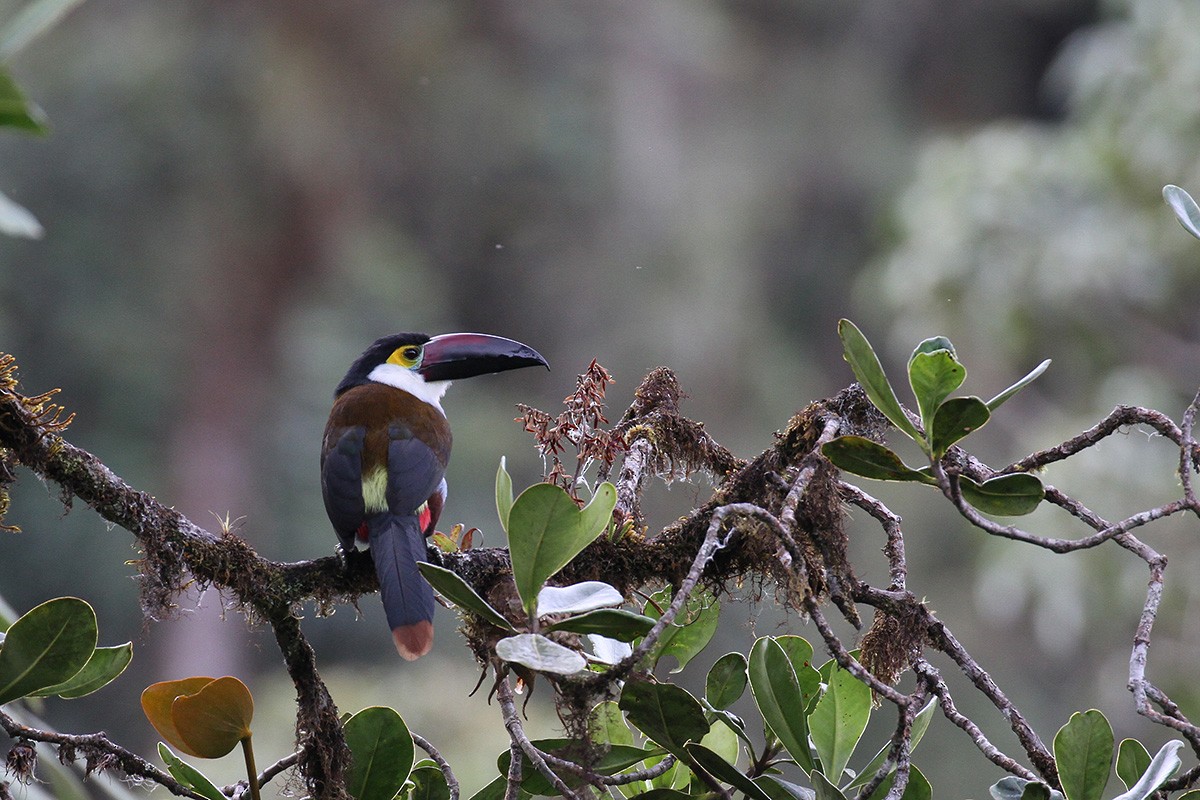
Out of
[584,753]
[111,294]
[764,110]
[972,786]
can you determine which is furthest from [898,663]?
[764,110]

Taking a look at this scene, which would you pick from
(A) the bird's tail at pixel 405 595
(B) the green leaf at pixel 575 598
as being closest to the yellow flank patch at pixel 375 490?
(A) the bird's tail at pixel 405 595

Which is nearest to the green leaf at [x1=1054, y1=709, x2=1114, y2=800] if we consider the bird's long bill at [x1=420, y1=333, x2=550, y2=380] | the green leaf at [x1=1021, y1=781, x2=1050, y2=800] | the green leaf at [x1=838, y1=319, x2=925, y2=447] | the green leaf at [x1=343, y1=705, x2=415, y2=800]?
the green leaf at [x1=1021, y1=781, x2=1050, y2=800]

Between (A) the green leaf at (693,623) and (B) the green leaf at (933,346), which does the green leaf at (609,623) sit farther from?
(B) the green leaf at (933,346)

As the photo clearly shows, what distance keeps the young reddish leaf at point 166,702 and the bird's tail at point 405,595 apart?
1.65 feet

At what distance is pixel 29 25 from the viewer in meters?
1.26

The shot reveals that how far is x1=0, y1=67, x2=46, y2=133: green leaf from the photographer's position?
3.82ft

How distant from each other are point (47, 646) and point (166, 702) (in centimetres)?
18

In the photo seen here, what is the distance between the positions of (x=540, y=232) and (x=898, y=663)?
53.2ft

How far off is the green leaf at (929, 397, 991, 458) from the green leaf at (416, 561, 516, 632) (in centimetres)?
47

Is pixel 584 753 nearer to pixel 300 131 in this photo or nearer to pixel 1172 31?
pixel 1172 31

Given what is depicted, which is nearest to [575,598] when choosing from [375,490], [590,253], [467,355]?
[375,490]

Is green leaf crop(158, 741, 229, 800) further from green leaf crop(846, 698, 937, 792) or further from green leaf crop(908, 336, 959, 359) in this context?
green leaf crop(908, 336, 959, 359)

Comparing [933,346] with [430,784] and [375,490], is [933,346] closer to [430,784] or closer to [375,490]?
[430,784]

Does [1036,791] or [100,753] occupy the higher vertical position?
[100,753]
